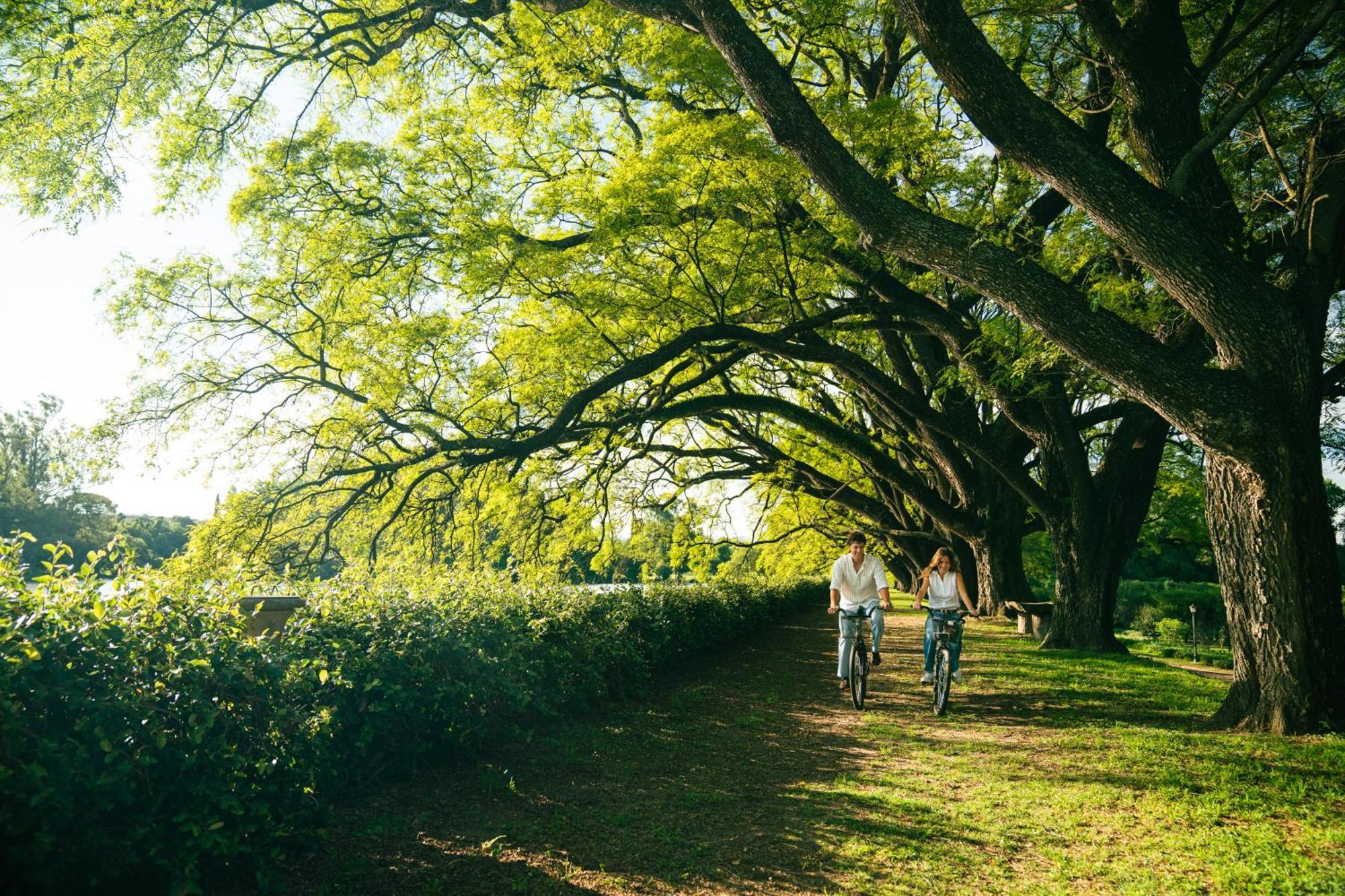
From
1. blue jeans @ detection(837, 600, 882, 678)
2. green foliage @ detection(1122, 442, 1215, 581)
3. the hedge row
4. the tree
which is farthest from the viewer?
green foliage @ detection(1122, 442, 1215, 581)

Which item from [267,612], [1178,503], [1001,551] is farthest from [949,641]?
[1178,503]

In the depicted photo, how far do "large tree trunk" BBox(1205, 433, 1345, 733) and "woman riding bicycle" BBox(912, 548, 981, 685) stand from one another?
252cm

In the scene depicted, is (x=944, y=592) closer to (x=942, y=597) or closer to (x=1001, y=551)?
(x=942, y=597)

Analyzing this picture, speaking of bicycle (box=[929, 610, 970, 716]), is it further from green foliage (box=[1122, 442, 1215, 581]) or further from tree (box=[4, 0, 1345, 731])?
green foliage (box=[1122, 442, 1215, 581])

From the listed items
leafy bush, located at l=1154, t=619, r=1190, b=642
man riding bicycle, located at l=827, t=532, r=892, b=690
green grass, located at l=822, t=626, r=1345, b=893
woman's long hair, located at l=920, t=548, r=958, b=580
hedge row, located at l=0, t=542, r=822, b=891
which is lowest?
leafy bush, located at l=1154, t=619, r=1190, b=642

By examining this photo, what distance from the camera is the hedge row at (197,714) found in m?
3.13

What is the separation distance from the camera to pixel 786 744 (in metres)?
7.47

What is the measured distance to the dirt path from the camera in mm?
4035

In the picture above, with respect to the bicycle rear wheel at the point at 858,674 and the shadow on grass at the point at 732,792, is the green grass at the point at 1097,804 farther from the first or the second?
the bicycle rear wheel at the point at 858,674

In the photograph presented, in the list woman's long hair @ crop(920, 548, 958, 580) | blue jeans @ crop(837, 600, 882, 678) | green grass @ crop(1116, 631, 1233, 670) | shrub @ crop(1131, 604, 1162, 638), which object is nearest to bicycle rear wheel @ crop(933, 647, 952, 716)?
blue jeans @ crop(837, 600, 882, 678)

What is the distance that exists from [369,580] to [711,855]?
3838 mm

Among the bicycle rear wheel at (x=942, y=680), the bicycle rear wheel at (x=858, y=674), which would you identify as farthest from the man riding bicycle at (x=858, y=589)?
the bicycle rear wheel at (x=942, y=680)

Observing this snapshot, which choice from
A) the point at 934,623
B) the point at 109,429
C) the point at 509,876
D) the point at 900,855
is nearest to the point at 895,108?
the point at 934,623

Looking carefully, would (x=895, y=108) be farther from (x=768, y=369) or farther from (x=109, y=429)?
(x=109, y=429)
